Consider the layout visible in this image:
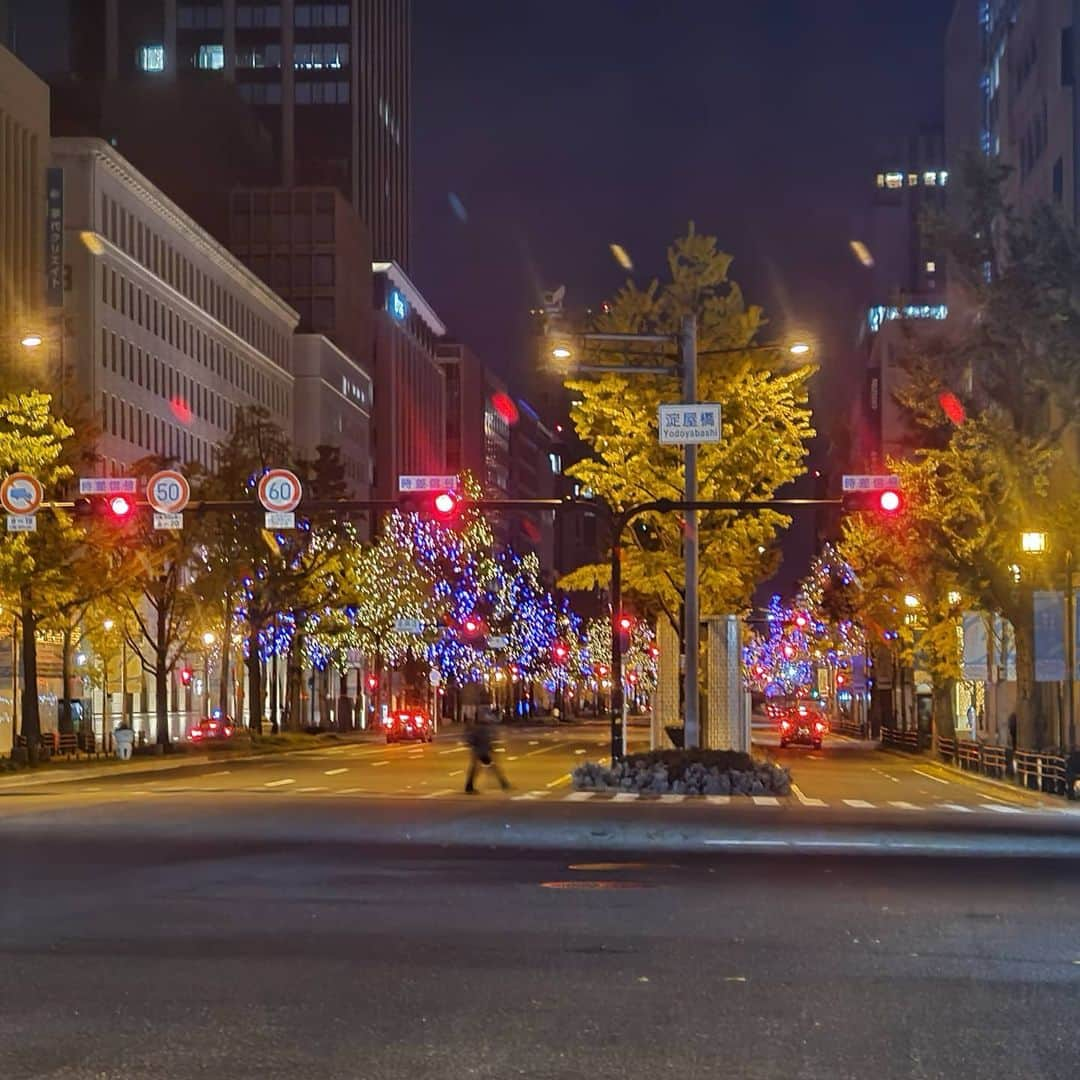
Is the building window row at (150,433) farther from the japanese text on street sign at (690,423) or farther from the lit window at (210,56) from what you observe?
the lit window at (210,56)

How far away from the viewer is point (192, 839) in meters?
25.3

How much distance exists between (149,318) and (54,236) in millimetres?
11124

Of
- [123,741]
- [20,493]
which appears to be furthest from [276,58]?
[20,493]

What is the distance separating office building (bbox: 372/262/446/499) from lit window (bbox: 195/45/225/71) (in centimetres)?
2252

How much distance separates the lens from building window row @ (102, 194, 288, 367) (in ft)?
315

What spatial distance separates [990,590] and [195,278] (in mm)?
68753

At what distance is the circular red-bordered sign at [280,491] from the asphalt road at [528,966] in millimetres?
13656

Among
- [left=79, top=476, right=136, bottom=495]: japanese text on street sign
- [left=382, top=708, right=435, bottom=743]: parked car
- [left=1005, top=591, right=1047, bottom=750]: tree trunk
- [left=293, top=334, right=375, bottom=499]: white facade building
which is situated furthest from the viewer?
[left=293, top=334, right=375, bottom=499]: white facade building

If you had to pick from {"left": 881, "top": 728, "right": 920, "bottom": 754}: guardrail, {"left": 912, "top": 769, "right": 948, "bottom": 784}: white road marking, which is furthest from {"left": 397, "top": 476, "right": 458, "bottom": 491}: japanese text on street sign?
{"left": 881, "top": 728, "right": 920, "bottom": 754}: guardrail

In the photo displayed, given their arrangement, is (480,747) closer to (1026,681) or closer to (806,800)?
(806,800)

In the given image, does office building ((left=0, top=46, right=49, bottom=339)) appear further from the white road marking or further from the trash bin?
the white road marking

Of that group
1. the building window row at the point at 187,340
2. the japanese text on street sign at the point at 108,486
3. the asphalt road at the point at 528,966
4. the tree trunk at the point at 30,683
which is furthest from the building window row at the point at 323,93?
the asphalt road at the point at 528,966

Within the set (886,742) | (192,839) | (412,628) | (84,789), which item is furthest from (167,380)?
(192,839)

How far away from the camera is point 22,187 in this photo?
87.7 meters
